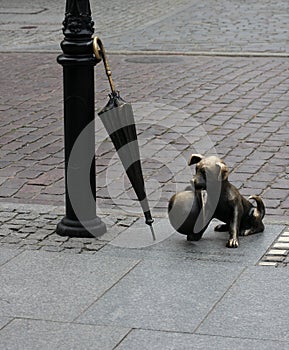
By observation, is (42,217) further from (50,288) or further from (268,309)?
(268,309)

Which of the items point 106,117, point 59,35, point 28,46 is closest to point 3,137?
point 106,117

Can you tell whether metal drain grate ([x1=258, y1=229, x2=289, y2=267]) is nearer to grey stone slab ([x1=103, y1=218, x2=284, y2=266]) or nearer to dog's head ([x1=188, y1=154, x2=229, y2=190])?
grey stone slab ([x1=103, y1=218, x2=284, y2=266])

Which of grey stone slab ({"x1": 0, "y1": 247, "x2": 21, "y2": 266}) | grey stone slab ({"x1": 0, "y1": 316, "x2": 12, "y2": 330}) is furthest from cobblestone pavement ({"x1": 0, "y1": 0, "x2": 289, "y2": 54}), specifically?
grey stone slab ({"x1": 0, "y1": 316, "x2": 12, "y2": 330})

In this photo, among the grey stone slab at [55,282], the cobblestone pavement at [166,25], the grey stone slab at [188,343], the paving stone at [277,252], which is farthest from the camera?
the cobblestone pavement at [166,25]

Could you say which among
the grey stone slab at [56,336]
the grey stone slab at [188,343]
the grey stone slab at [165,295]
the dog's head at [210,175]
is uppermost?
the dog's head at [210,175]

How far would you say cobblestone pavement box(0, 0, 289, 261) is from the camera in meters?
7.36

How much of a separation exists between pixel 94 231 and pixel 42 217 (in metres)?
0.60

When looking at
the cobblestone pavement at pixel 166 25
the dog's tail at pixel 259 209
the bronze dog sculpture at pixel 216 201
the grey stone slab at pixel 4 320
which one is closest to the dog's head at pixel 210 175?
the bronze dog sculpture at pixel 216 201

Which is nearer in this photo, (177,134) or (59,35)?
(177,134)

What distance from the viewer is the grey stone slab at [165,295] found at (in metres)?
5.16

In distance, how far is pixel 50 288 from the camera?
564cm

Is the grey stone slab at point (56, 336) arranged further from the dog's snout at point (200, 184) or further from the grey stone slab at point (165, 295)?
the dog's snout at point (200, 184)

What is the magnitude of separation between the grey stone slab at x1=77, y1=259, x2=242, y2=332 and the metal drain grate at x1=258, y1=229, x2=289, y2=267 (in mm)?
219

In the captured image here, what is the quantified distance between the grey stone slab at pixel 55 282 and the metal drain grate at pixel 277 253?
2.60ft
